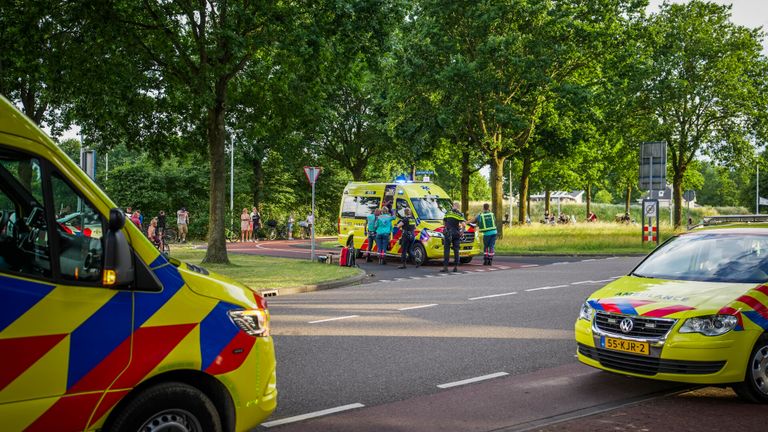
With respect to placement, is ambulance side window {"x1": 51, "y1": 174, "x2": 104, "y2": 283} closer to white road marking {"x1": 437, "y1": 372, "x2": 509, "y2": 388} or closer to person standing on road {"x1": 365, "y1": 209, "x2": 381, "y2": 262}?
white road marking {"x1": 437, "y1": 372, "x2": 509, "y2": 388}

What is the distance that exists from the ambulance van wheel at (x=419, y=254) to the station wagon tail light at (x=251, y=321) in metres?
17.0

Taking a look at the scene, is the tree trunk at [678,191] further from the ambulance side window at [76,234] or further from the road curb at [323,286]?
the ambulance side window at [76,234]

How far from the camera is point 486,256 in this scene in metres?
22.0

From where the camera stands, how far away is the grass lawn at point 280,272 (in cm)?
1585

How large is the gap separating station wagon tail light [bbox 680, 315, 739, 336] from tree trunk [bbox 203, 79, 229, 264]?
625 inches

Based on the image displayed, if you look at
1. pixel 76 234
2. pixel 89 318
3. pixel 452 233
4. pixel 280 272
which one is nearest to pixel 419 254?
pixel 452 233

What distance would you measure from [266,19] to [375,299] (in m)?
7.98

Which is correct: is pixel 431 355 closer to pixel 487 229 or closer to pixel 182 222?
pixel 487 229

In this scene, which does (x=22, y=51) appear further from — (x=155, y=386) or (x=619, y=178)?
(x=619, y=178)

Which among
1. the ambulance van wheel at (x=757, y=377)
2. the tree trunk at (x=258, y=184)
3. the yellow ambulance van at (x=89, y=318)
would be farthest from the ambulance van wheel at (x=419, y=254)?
the tree trunk at (x=258, y=184)

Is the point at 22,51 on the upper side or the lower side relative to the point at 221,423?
upper

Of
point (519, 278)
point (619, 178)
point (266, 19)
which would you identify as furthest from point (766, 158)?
point (266, 19)

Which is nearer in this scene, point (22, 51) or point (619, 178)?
point (22, 51)

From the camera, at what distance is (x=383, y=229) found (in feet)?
71.1
